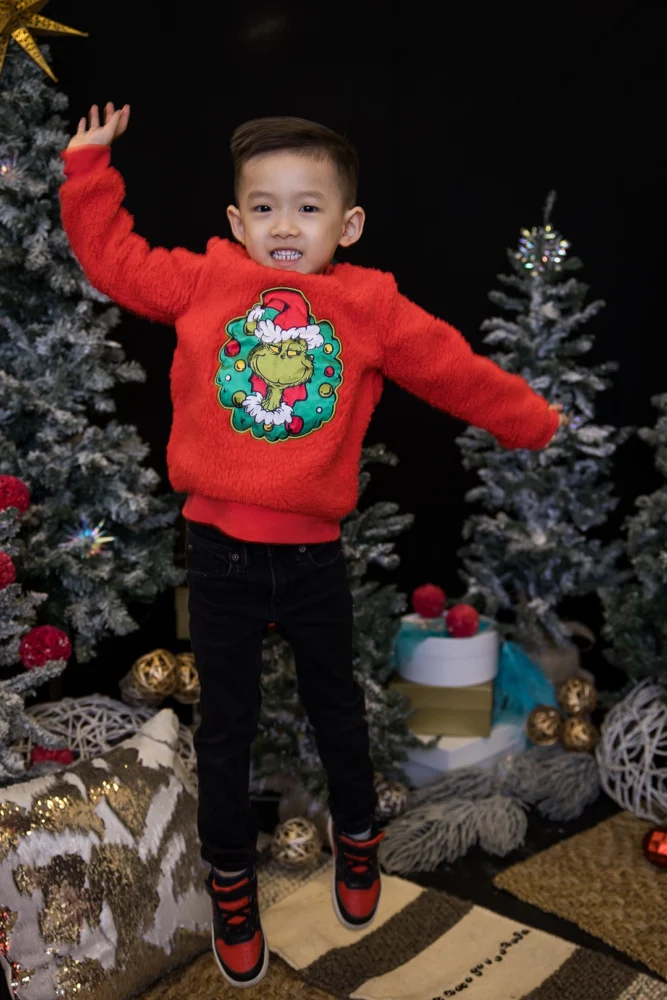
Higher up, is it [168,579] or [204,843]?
[168,579]

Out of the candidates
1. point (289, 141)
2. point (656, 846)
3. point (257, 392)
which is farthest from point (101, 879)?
point (289, 141)

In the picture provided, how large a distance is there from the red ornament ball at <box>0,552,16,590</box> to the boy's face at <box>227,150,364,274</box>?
82cm

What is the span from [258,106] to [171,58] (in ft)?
0.94

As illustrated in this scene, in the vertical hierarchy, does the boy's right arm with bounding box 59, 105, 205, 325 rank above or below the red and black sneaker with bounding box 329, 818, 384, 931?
above

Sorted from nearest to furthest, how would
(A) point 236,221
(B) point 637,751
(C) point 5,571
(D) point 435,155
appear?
(A) point 236,221
(C) point 5,571
(B) point 637,751
(D) point 435,155

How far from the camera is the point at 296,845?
2.39m

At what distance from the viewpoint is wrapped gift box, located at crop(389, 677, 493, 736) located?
2863 millimetres

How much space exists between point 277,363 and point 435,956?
1314 mm

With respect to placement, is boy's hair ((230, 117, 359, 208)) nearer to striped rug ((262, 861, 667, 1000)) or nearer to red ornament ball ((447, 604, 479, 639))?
red ornament ball ((447, 604, 479, 639))

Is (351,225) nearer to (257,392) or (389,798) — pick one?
(257,392)

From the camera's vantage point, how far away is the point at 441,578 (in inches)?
140

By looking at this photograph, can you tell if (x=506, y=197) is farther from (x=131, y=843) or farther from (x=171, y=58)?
(x=131, y=843)

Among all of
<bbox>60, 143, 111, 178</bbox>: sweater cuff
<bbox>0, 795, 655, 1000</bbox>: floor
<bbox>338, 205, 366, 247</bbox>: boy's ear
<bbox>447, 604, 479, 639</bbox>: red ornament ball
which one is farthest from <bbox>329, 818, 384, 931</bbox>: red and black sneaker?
<bbox>60, 143, 111, 178</bbox>: sweater cuff

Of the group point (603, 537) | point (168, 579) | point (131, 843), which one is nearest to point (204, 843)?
point (131, 843)
